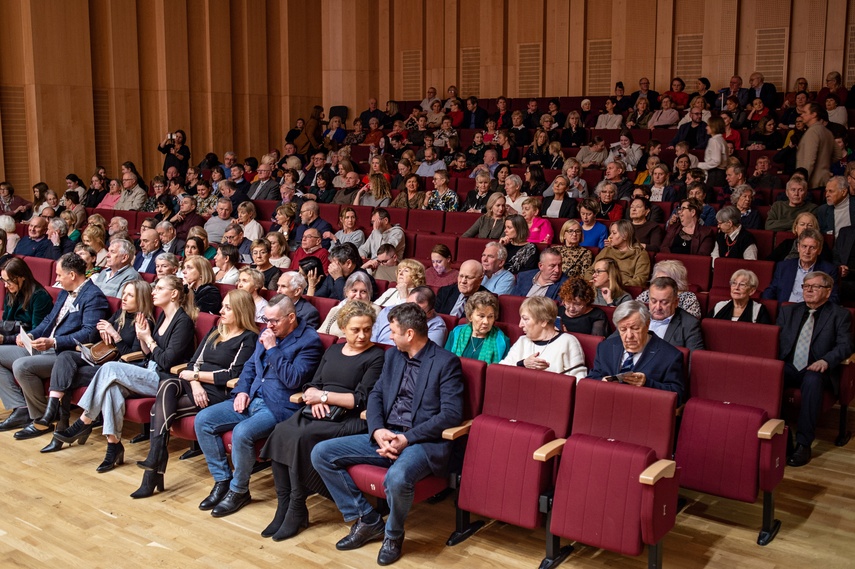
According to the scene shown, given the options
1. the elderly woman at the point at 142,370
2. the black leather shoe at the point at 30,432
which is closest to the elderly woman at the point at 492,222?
the elderly woman at the point at 142,370

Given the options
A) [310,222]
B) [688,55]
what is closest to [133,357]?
[310,222]

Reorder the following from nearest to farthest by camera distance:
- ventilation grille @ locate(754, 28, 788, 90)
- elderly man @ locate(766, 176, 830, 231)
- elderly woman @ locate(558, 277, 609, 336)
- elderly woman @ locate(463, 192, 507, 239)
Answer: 1. elderly woman @ locate(558, 277, 609, 336)
2. elderly man @ locate(766, 176, 830, 231)
3. elderly woman @ locate(463, 192, 507, 239)
4. ventilation grille @ locate(754, 28, 788, 90)

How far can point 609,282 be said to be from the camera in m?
4.29

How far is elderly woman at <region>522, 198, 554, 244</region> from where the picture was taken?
18.6ft

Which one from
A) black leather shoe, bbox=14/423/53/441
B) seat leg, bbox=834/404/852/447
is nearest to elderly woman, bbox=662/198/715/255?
seat leg, bbox=834/404/852/447

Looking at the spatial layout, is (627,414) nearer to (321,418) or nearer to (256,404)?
(321,418)

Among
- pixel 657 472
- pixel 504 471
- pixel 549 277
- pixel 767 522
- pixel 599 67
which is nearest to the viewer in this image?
pixel 657 472

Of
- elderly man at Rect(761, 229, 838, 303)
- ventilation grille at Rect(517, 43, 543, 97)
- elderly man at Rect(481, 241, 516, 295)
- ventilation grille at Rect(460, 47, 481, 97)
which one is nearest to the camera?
elderly man at Rect(761, 229, 838, 303)

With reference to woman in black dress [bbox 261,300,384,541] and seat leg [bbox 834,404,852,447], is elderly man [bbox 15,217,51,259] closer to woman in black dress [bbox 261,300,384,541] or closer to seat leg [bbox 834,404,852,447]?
woman in black dress [bbox 261,300,384,541]

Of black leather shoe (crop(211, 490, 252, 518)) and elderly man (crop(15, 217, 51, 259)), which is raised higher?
elderly man (crop(15, 217, 51, 259))

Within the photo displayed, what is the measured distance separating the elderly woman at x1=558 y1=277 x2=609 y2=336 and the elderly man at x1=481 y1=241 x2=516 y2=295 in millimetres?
818

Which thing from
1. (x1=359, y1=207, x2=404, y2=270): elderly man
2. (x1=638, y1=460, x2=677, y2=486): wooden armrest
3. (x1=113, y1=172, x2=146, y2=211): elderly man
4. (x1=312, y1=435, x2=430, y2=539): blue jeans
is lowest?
(x1=312, y1=435, x2=430, y2=539): blue jeans

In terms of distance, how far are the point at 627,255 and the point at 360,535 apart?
2416 millimetres

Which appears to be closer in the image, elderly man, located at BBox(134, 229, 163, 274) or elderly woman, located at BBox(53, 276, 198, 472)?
elderly woman, located at BBox(53, 276, 198, 472)
